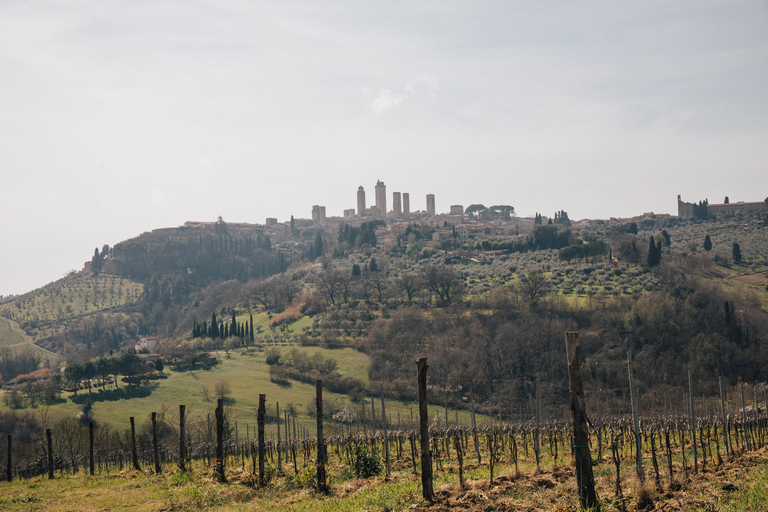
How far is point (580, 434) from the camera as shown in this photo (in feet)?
24.2

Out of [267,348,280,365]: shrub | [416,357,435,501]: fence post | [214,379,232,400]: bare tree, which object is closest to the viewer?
[416,357,435,501]: fence post

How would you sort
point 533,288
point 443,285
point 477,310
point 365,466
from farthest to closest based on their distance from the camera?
1. point 443,285
2. point 533,288
3. point 477,310
4. point 365,466

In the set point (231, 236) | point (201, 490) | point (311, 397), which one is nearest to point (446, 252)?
point (311, 397)

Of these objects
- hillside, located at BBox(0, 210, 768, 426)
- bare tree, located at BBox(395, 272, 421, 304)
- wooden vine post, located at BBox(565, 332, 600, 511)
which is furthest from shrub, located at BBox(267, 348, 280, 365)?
wooden vine post, located at BBox(565, 332, 600, 511)

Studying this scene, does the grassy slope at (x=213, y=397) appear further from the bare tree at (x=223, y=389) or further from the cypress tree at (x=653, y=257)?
the cypress tree at (x=653, y=257)

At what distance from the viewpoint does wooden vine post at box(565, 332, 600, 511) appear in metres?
7.35

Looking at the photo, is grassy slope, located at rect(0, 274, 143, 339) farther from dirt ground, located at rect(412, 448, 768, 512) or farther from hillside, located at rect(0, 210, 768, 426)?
dirt ground, located at rect(412, 448, 768, 512)

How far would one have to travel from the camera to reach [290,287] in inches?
4003

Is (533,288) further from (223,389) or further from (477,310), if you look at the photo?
(223,389)

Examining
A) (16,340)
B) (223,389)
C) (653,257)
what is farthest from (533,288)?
(16,340)

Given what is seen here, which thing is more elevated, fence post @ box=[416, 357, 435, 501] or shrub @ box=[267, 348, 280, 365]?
fence post @ box=[416, 357, 435, 501]

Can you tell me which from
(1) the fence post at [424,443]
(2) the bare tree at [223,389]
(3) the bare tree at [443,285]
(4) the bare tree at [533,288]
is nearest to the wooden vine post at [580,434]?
(1) the fence post at [424,443]

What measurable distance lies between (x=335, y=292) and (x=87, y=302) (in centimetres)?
8335

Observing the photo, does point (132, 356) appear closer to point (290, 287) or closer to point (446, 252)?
point (290, 287)
